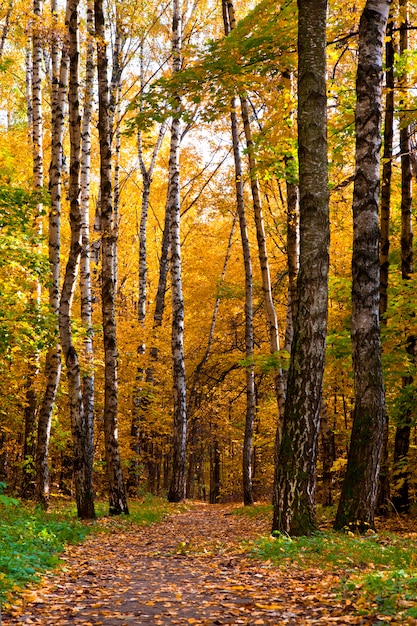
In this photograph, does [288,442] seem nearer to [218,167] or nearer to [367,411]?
[367,411]

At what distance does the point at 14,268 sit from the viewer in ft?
37.8

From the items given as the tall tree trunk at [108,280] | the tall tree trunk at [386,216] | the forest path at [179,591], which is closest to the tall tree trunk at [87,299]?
the tall tree trunk at [108,280]

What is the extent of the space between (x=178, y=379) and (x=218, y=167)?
1222cm

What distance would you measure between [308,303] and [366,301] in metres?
1.08

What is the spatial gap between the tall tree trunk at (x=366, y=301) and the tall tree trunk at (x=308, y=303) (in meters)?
0.76

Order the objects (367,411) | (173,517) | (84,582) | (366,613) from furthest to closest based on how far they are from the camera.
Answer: (173,517) → (367,411) → (84,582) → (366,613)

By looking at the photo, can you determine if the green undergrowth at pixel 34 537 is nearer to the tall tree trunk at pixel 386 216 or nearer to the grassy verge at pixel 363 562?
the grassy verge at pixel 363 562

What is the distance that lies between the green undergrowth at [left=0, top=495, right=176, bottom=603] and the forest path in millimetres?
200

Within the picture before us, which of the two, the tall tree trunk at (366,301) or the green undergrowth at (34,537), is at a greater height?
the tall tree trunk at (366,301)

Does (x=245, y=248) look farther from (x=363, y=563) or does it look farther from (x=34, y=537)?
(x=363, y=563)

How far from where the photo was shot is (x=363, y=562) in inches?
229

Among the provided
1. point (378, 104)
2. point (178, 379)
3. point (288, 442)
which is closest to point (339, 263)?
point (178, 379)

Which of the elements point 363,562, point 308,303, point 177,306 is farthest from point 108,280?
point 363,562

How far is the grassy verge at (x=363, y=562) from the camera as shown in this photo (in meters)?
4.10
